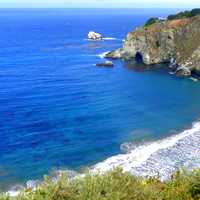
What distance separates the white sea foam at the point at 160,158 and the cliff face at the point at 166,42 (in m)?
49.6

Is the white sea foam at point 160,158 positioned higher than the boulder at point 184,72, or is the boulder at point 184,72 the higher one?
the white sea foam at point 160,158

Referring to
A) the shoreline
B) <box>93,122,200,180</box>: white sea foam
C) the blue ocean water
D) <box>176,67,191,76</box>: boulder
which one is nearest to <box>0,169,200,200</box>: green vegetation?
the shoreline

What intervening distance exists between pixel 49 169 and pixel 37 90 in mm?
38961

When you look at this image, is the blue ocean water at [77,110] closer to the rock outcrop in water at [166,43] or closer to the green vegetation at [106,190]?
the rock outcrop in water at [166,43]

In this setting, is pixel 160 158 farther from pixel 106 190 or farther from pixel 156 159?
pixel 106 190

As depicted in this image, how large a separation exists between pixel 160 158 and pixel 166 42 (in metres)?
65.5

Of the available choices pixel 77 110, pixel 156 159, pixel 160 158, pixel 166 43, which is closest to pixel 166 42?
pixel 166 43

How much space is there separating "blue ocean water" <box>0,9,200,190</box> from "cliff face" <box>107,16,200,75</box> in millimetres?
5700

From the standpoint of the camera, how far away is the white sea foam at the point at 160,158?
50.0 metres

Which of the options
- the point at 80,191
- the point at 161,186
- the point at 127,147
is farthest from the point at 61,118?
the point at 80,191

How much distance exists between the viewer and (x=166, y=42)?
11488cm

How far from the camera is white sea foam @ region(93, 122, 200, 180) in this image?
5003 cm

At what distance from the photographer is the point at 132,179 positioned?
27.5 metres

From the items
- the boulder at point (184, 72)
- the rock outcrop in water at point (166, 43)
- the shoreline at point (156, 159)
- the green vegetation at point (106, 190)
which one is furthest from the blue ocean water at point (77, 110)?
the green vegetation at point (106, 190)
